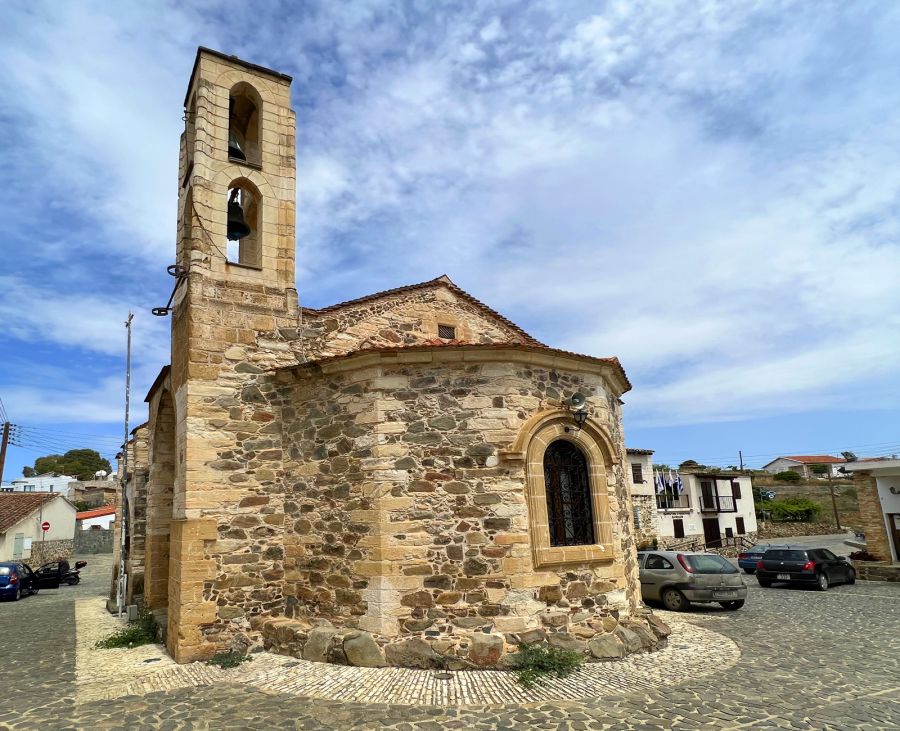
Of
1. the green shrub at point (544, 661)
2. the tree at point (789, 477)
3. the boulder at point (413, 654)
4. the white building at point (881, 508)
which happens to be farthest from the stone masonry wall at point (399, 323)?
the tree at point (789, 477)

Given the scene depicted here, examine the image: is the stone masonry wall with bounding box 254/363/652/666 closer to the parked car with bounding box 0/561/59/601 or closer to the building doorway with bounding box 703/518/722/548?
the parked car with bounding box 0/561/59/601

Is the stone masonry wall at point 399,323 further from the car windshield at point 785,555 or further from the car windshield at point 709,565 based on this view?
the car windshield at point 785,555

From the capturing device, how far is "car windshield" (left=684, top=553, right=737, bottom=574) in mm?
11637

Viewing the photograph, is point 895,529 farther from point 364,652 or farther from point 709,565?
point 364,652

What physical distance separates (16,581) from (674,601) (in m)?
18.7

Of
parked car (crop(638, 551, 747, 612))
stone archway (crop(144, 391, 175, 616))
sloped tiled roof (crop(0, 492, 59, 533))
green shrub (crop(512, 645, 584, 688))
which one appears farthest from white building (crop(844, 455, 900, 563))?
sloped tiled roof (crop(0, 492, 59, 533))

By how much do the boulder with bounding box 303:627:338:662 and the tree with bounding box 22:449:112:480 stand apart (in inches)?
2697

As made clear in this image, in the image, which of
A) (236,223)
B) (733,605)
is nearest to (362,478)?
(236,223)

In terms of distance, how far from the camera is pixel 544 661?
22.4 ft

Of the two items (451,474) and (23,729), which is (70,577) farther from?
(451,474)

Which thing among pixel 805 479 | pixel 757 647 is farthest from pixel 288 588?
pixel 805 479

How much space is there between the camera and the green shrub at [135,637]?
898cm

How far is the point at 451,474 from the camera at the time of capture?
24.8 ft

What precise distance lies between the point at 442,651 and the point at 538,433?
3048 millimetres
